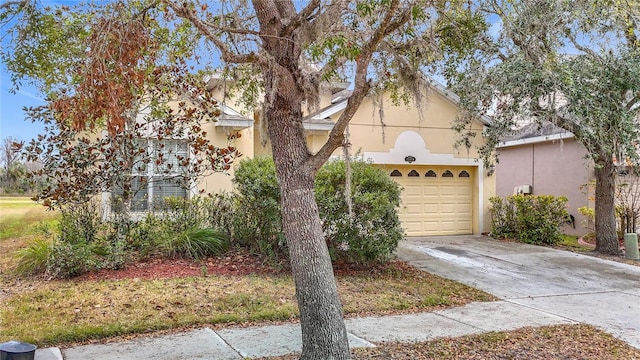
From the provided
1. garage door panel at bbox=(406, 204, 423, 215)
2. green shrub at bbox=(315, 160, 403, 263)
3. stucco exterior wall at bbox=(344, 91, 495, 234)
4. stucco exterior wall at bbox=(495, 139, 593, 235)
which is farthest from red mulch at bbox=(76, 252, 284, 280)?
stucco exterior wall at bbox=(495, 139, 593, 235)

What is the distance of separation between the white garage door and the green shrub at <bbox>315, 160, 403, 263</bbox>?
18.2ft

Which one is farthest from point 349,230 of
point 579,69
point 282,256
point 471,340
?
point 579,69

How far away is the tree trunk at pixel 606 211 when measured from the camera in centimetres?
1256

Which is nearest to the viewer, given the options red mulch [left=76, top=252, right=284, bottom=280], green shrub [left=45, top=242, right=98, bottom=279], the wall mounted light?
green shrub [left=45, top=242, right=98, bottom=279]

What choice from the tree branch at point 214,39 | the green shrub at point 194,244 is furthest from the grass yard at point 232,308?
the tree branch at point 214,39

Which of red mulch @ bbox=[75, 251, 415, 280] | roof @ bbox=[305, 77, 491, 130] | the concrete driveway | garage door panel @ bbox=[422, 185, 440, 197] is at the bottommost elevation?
the concrete driveway

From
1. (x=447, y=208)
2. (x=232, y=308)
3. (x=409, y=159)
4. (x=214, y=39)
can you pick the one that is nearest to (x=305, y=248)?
(x=214, y=39)

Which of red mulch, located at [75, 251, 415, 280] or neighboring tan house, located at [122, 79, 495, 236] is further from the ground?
neighboring tan house, located at [122, 79, 495, 236]

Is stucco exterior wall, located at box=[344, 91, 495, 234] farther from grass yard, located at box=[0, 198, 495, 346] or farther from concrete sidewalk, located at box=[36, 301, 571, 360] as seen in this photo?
concrete sidewalk, located at box=[36, 301, 571, 360]

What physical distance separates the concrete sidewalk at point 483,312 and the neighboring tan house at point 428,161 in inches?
99.9

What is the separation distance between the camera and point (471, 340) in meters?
5.57

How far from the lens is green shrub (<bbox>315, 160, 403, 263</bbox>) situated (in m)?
8.96

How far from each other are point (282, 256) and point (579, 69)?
→ 24.4ft

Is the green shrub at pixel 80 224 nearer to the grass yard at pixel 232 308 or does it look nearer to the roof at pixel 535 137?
the grass yard at pixel 232 308
